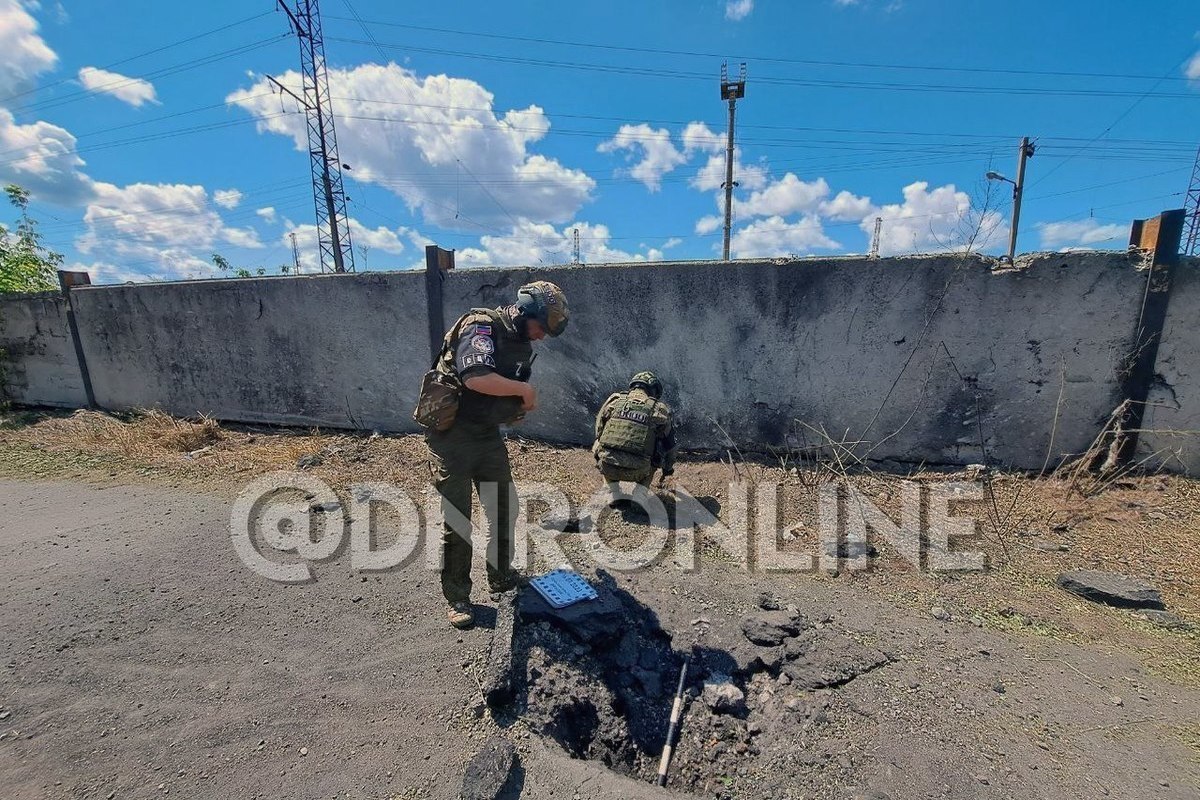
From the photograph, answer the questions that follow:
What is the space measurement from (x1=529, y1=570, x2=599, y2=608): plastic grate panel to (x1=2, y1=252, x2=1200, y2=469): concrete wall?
7.27ft

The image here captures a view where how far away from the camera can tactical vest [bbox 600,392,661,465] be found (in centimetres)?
337

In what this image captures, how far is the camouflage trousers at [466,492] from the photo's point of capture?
238cm

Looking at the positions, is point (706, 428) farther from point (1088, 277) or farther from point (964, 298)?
point (1088, 277)

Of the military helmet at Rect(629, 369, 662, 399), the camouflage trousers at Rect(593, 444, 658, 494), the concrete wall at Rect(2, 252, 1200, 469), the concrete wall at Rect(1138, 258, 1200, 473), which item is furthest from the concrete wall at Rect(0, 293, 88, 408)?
the concrete wall at Rect(1138, 258, 1200, 473)

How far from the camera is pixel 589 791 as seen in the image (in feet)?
5.14

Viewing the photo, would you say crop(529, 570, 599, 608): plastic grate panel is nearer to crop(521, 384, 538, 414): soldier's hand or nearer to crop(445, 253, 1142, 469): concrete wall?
crop(521, 384, 538, 414): soldier's hand

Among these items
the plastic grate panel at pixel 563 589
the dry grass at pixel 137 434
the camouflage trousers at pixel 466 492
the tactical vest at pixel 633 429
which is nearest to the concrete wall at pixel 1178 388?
the tactical vest at pixel 633 429

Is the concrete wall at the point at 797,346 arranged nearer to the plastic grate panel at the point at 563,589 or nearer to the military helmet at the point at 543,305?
the military helmet at the point at 543,305

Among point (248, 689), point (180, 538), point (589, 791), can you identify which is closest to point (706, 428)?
point (589, 791)

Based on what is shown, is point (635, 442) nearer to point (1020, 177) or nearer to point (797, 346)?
point (797, 346)

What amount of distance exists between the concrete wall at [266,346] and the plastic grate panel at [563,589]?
3.14 metres

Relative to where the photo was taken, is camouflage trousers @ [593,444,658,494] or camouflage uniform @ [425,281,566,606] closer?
camouflage uniform @ [425,281,566,606]

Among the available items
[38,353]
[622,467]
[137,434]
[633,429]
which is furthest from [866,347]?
[38,353]

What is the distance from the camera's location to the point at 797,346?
4.07 meters
